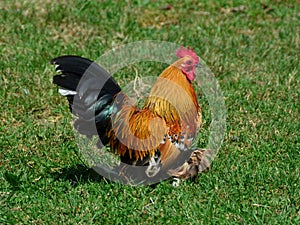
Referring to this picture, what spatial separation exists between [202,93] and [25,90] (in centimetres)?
175

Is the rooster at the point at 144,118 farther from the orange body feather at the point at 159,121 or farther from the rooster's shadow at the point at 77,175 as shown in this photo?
the rooster's shadow at the point at 77,175

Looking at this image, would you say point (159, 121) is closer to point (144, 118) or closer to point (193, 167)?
point (144, 118)

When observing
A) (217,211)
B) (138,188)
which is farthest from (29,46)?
(217,211)

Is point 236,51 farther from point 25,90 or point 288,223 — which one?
point 288,223

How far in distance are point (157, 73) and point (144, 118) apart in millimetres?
2035

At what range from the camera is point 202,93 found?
616 cm

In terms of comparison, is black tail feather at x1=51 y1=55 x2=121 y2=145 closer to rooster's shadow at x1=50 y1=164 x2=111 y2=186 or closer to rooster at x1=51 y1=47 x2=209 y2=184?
rooster at x1=51 y1=47 x2=209 y2=184

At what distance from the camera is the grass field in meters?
4.33

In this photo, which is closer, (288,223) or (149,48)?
(288,223)

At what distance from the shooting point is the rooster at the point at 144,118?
4359 millimetres

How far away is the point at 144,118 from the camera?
14.6 ft

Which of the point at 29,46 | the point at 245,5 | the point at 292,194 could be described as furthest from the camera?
the point at 245,5

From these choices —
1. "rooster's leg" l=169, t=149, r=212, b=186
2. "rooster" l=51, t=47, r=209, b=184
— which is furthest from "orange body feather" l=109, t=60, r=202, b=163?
"rooster's leg" l=169, t=149, r=212, b=186

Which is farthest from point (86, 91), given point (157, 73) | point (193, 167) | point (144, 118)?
point (157, 73)
